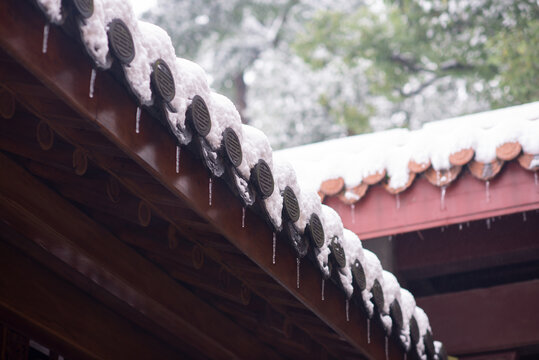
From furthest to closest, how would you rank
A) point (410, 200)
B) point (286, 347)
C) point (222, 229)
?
1. point (410, 200)
2. point (286, 347)
3. point (222, 229)

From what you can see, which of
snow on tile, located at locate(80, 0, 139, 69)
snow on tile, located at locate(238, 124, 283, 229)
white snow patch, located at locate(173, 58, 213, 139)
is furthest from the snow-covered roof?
snow on tile, located at locate(80, 0, 139, 69)

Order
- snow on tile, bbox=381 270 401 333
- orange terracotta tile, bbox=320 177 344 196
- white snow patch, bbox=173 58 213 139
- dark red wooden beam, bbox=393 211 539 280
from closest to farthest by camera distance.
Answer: white snow patch, bbox=173 58 213 139, snow on tile, bbox=381 270 401 333, orange terracotta tile, bbox=320 177 344 196, dark red wooden beam, bbox=393 211 539 280

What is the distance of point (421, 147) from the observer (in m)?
5.14

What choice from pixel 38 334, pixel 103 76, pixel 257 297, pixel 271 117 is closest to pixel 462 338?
pixel 257 297

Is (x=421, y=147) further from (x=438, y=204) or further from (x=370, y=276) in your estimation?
(x=370, y=276)

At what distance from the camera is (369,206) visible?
5281mm

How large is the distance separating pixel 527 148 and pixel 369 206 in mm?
1035

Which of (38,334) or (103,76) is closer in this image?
(103,76)

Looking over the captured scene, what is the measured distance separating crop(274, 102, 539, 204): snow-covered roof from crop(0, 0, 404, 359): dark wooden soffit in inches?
64.3

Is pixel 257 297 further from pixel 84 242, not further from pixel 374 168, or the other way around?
pixel 374 168

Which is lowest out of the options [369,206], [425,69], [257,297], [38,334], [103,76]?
[38,334]

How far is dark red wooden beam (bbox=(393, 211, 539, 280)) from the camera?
221 inches

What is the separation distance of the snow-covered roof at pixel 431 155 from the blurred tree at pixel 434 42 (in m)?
8.43

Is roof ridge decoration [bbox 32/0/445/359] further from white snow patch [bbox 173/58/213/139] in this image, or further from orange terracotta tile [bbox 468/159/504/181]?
orange terracotta tile [bbox 468/159/504/181]
